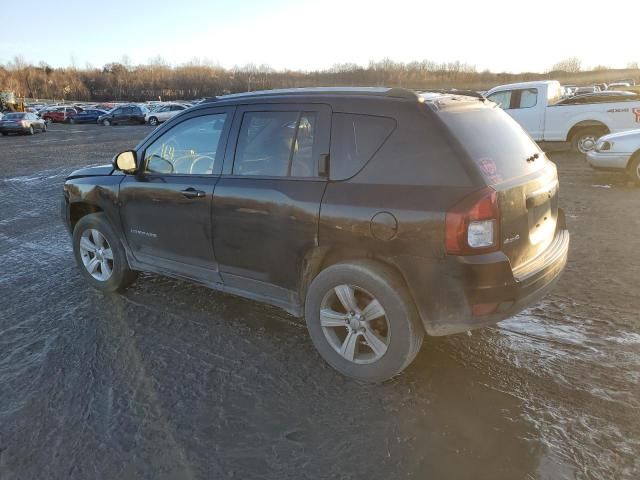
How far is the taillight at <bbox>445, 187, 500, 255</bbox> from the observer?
106 inches

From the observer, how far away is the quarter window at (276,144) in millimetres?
3334

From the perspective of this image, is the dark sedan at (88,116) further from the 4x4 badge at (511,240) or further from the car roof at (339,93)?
the 4x4 badge at (511,240)

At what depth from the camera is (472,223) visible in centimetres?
270

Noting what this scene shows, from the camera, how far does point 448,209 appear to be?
8.91 feet

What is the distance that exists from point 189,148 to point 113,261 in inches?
54.1

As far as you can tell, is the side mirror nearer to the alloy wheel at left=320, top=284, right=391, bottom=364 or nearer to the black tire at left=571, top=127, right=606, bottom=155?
the alloy wheel at left=320, top=284, right=391, bottom=364

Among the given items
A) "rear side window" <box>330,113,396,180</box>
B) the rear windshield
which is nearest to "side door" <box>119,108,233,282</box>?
"rear side window" <box>330,113,396,180</box>

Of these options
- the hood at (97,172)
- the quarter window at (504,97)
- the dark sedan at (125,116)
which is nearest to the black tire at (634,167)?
the quarter window at (504,97)

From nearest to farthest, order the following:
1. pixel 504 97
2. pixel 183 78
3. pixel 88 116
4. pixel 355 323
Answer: pixel 355 323
pixel 504 97
pixel 88 116
pixel 183 78

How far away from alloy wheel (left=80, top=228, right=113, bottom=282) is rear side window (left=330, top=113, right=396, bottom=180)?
2579mm

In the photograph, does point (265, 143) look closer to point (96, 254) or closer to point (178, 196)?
point (178, 196)

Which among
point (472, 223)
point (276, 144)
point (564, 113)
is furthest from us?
point (564, 113)

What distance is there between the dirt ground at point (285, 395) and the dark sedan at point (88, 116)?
142 ft

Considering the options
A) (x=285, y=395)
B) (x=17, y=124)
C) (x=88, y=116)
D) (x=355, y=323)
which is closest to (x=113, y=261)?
(x=285, y=395)
